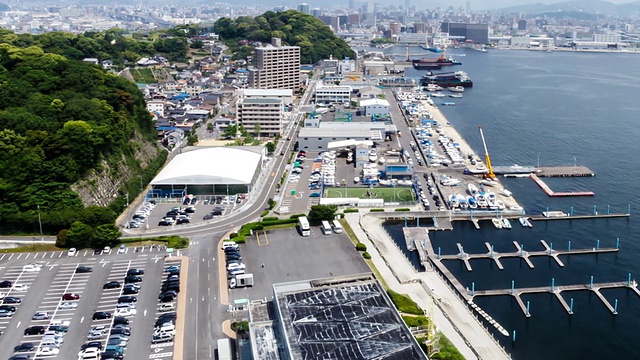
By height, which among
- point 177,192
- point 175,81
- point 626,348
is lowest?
point 626,348

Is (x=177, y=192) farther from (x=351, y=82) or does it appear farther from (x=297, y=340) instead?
(x=351, y=82)

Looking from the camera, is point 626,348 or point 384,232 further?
point 384,232

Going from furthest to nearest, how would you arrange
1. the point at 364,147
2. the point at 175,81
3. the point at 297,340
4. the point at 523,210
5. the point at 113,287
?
the point at 175,81, the point at 364,147, the point at 523,210, the point at 113,287, the point at 297,340

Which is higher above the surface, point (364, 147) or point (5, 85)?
point (5, 85)

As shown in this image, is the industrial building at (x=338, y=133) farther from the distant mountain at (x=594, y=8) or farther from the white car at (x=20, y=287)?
the distant mountain at (x=594, y=8)

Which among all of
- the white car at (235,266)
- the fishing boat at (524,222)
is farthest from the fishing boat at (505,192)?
the white car at (235,266)

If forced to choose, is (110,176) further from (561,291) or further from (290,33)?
(290,33)

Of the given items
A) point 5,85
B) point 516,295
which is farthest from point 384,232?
point 5,85

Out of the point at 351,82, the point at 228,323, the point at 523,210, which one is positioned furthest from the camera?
the point at 351,82
